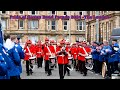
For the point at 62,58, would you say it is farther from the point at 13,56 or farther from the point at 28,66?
the point at 13,56

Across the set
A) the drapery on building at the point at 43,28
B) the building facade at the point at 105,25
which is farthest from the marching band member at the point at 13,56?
the drapery on building at the point at 43,28

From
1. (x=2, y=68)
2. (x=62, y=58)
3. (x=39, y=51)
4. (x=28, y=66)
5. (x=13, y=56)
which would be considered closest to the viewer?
(x=2, y=68)

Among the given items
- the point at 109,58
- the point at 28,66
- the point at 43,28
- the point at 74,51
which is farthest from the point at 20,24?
the point at 109,58

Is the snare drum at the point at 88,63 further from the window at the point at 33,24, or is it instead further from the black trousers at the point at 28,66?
the window at the point at 33,24

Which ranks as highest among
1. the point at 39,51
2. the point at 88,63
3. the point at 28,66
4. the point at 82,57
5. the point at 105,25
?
the point at 105,25

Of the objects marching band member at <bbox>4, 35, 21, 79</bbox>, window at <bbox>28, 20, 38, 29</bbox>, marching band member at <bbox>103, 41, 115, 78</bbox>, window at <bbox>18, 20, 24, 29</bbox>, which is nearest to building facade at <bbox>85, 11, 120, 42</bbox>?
window at <bbox>28, 20, 38, 29</bbox>

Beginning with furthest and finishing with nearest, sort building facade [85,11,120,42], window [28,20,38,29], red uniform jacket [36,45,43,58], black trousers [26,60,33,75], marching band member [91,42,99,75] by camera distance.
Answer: window [28,20,38,29] → building facade [85,11,120,42] → red uniform jacket [36,45,43,58] → marching band member [91,42,99,75] → black trousers [26,60,33,75]

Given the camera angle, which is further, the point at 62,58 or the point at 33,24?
the point at 33,24

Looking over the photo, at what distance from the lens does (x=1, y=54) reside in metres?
8.70

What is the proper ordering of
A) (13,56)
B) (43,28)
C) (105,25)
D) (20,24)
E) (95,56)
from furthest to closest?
1. (20,24)
2. (43,28)
3. (105,25)
4. (95,56)
5. (13,56)

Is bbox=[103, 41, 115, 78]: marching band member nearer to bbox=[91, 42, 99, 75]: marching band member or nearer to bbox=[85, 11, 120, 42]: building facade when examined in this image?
bbox=[91, 42, 99, 75]: marching band member
